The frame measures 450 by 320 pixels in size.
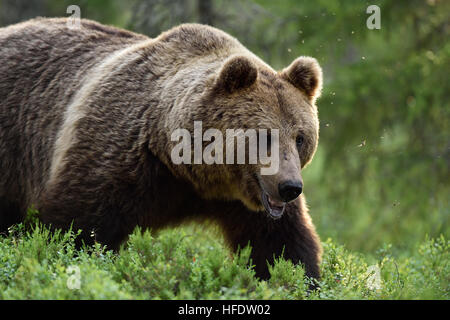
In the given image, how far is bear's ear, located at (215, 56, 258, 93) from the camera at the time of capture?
491 centimetres

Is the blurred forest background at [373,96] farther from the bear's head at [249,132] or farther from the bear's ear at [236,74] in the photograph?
the bear's ear at [236,74]

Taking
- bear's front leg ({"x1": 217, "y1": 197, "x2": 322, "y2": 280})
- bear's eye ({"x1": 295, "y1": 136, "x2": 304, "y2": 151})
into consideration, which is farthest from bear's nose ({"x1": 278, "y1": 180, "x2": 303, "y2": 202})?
bear's front leg ({"x1": 217, "y1": 197, "x2": 322, "y2": 280})

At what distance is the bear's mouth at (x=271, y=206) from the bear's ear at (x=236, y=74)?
0.79 m

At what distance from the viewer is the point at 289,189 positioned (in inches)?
179

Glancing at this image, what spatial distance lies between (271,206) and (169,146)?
88 centimetres

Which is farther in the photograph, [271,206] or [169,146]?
[169,146]

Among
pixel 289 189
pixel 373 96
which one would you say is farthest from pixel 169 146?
pixel 373 96

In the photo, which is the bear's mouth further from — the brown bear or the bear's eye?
the bear's eye

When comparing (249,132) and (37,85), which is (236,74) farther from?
(37,85)

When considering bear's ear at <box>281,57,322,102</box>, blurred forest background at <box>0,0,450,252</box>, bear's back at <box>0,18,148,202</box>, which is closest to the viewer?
bear's ear at <box>281,57,322,102</box>

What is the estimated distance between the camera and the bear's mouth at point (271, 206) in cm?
483

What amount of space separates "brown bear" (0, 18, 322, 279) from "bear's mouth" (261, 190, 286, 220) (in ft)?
0.03

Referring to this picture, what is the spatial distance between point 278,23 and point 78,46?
508 centimetres

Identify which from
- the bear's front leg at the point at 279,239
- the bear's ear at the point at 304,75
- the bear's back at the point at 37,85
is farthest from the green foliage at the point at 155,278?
the bear's ear at the point at 304,75
